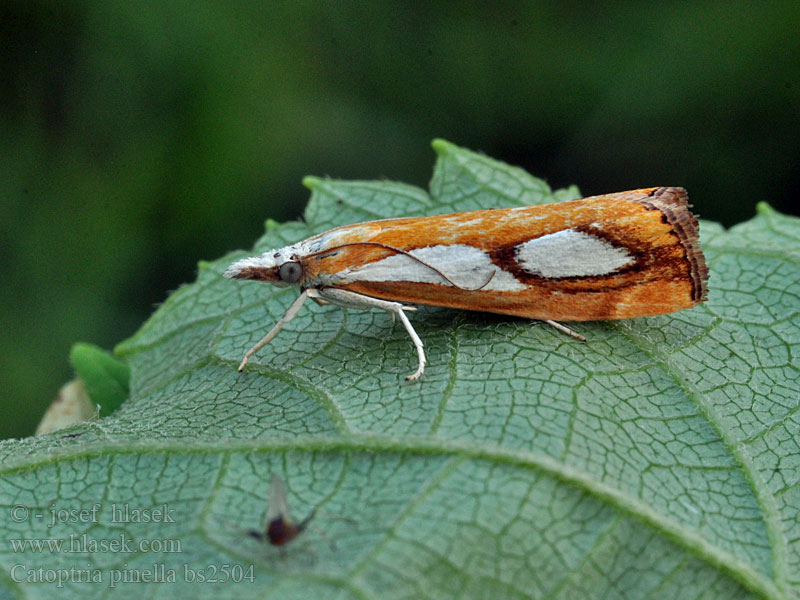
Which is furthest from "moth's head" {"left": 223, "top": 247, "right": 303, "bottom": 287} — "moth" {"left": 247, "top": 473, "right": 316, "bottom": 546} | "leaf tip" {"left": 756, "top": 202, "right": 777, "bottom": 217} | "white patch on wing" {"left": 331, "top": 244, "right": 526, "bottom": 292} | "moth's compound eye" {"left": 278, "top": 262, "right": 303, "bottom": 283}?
"leaf tip" {"left": 756, "top": 202, "right": 777, "bottom": 217}

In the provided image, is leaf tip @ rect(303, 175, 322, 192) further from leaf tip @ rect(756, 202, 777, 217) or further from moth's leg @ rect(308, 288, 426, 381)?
leaf tip @ rect(756, 202, 777, 217)

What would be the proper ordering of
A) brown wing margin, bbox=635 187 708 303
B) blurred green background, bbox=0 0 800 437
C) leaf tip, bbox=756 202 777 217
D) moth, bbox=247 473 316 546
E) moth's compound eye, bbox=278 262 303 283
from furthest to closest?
blurred green background, bbox=0 0 800 437 → leaf tip, bbox=756 202 777 217 → moth's compound eye, bbox=278 262 303 283 → brown wing margin, bbox=635 187 708 303 → moth, bbox=247 473 316 546

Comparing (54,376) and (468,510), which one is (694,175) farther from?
(54,376)

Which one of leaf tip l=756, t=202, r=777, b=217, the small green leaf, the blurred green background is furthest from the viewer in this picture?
the blurred green background

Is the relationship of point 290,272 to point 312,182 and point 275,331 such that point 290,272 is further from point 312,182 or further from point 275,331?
point 312,182

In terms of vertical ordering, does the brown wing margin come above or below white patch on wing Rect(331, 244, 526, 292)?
above

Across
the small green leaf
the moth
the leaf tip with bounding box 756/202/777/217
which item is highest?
the leaf tip with bounding box 756/202/777/217

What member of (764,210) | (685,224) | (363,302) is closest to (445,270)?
(363,302)
